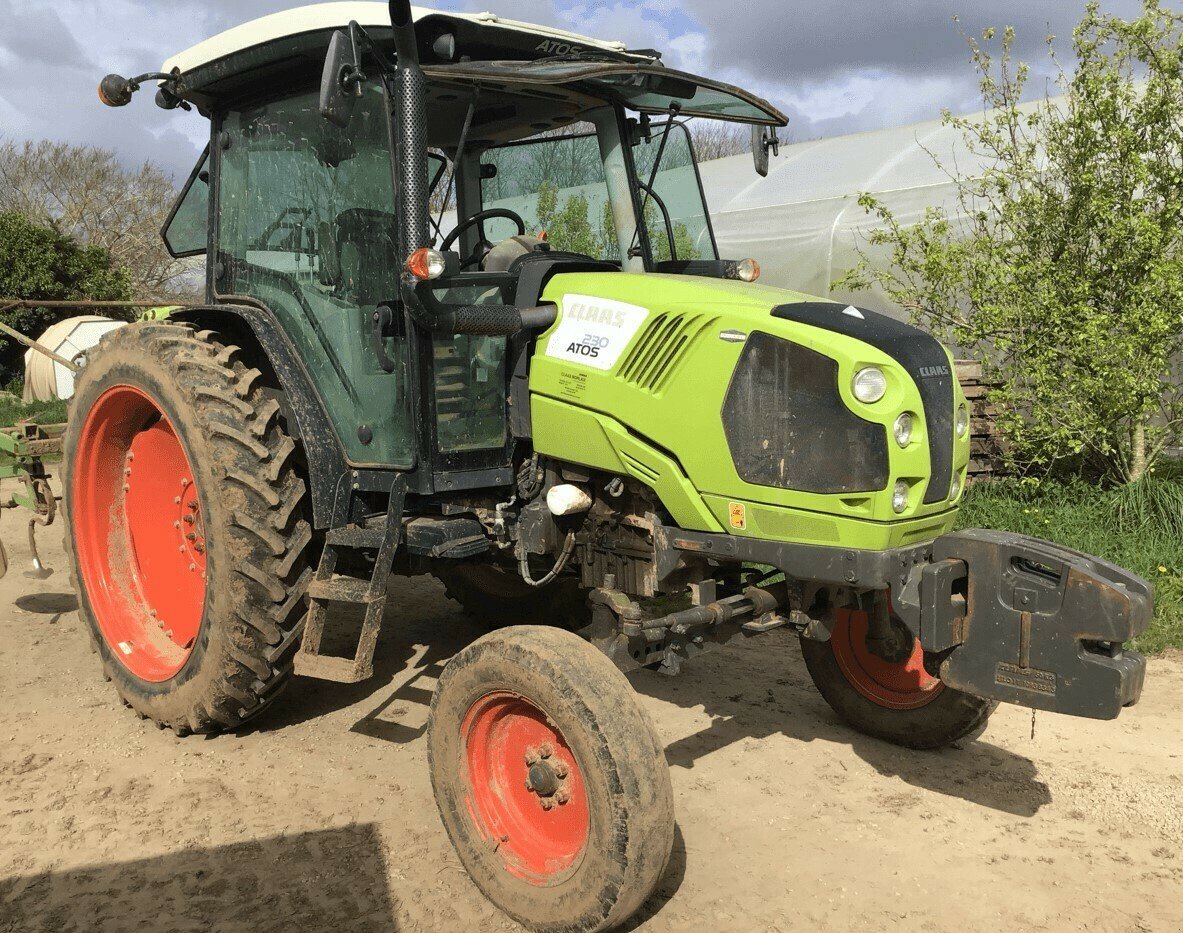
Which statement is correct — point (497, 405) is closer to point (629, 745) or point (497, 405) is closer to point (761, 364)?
point (761, 364)

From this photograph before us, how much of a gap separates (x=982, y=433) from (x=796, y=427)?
507 centimetres

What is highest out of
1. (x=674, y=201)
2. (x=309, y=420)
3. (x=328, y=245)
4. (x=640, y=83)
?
(x=640, y=83)

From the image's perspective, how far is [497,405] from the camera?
12.6ft

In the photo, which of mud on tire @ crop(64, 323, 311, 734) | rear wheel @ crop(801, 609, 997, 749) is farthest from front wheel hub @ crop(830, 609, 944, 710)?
mud on tire @ crop(64, 323, 311, 734)

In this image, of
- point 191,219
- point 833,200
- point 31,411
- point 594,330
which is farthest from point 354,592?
point 31,411

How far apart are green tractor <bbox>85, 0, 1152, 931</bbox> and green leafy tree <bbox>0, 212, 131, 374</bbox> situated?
1569 centimetres

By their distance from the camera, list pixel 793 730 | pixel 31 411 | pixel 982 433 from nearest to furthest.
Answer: pixel 793 730 → pixel 982 433 → pixel 31 411

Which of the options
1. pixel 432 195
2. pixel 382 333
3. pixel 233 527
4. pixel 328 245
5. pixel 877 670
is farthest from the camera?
pixel 877 670

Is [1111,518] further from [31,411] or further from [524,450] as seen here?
[31,411]

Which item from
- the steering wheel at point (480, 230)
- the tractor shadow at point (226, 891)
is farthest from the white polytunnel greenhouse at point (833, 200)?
the tractor shadow at point (226, 891)

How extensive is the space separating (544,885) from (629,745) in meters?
0.53

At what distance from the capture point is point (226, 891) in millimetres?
3225

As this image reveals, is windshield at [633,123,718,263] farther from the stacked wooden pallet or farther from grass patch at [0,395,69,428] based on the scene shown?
grass patch at [0,395,69,428]

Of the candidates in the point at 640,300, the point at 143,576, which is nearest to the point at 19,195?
the point at 143,576
